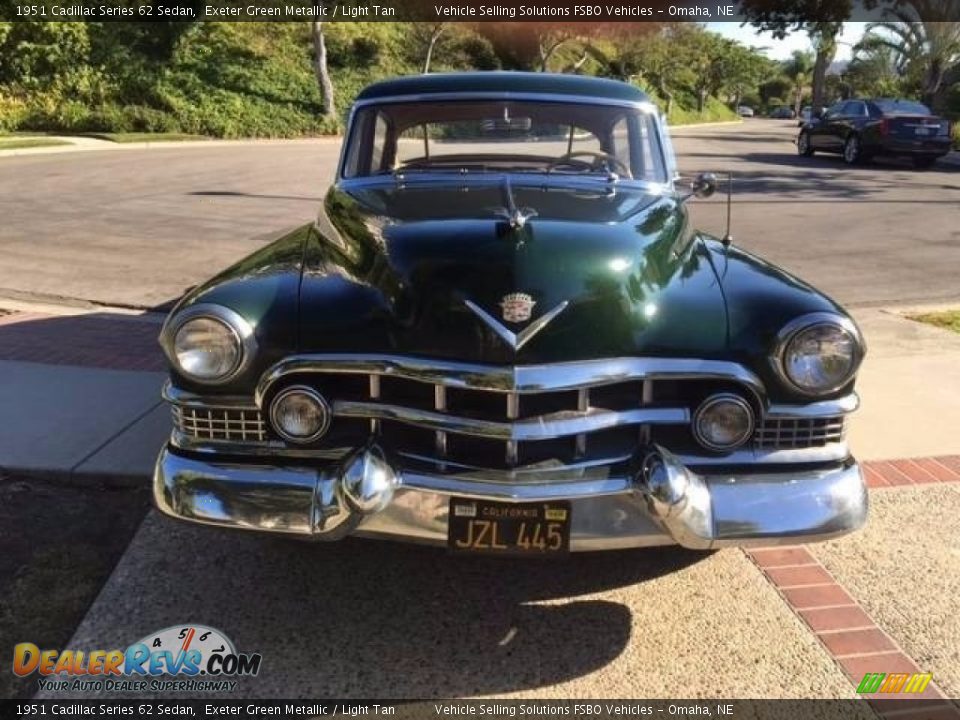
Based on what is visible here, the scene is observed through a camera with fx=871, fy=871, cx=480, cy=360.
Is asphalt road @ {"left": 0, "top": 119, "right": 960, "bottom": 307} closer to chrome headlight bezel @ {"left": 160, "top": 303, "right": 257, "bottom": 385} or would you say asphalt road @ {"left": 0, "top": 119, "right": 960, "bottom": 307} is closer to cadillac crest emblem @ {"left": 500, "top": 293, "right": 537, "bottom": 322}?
chrome headlight bezel @ {"left": 160, "top": 303, "right": 257, "bottom": 385}

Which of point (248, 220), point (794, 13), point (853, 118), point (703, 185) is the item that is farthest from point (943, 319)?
point (853, 118)

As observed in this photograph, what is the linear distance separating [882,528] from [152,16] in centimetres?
2894

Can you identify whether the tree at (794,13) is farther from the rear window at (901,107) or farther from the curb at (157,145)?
the curb at (157,145)

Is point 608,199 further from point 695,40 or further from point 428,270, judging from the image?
point 695,40

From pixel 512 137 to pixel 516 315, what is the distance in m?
1.90

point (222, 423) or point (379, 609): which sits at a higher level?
point (222, 423)

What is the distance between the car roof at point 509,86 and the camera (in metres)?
4.23

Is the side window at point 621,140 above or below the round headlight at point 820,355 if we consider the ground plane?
above

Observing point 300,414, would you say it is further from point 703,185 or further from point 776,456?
point 703,185

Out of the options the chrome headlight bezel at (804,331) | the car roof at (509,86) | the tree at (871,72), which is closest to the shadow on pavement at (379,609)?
the chrome headlight bezel at (804,331)

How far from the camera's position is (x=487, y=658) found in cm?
269

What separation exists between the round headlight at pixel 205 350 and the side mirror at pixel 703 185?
229 cm

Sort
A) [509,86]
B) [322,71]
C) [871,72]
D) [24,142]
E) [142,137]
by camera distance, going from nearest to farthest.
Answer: [509,86], [24,142], [142,137], [322,71], [871,72]

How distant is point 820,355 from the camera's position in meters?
2.72
